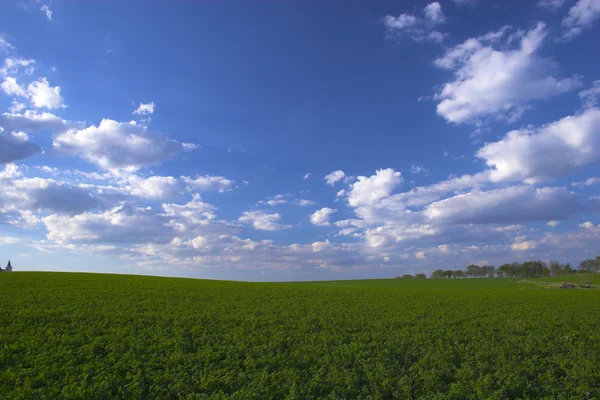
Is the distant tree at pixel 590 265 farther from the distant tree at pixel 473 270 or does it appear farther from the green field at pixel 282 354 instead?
the green field at pixel 282 354

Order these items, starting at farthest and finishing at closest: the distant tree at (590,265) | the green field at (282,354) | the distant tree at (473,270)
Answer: the distant tree at (473,270)
the distant tree at (590,265)
the green field at (282,354)

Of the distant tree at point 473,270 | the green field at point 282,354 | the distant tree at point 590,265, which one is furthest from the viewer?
the distant tree at point 473,270

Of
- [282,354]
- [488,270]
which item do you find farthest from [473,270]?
[282,354]

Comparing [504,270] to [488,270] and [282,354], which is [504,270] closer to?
[488,270]

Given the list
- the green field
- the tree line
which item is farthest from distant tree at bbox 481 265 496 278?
the green field

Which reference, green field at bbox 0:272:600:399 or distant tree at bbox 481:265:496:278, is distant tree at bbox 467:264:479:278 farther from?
green field at bbox 0:272:600:399

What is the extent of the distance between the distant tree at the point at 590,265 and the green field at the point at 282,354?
5887 inches

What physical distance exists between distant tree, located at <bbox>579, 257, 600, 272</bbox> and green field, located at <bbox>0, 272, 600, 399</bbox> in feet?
491

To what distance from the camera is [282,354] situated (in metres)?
16.9

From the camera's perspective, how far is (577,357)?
17672mm

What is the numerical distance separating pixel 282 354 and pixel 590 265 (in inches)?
6972

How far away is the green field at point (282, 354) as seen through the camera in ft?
44.0

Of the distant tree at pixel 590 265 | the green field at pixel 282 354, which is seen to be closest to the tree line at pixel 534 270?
the distant tree at pixel 590 265

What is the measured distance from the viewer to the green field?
13.4 metres
